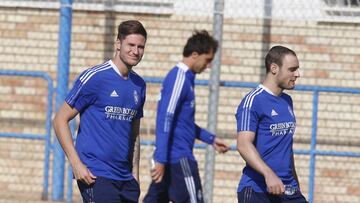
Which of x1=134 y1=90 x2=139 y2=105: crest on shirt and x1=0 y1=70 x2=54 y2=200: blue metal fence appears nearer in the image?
x1=134 y1=90 x2=139 y2=105: crest on shirt

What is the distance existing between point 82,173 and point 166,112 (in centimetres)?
229

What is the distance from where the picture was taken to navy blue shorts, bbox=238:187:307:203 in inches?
278

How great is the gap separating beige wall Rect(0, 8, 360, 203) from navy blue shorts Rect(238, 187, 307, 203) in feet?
16.0

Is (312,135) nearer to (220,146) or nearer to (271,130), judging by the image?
(220,146)

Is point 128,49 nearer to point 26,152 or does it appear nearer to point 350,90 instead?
point 350,90

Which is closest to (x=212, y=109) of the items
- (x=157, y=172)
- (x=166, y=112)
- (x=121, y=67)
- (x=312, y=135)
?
(x=312, y=135)

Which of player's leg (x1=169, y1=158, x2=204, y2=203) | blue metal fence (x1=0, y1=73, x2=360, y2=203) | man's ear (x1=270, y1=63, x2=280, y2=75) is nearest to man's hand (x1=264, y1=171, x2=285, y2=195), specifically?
man's ear (x1=270, y1=63, x2=280, y2=75)

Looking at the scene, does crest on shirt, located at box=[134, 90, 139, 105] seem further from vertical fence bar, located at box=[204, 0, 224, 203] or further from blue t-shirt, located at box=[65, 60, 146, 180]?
vertical fence bar, located at box=[204, 0, 224, 203]

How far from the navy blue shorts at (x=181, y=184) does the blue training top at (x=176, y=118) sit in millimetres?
69

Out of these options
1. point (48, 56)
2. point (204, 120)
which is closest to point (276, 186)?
point (204, 120)

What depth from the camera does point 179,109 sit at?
8773 mm

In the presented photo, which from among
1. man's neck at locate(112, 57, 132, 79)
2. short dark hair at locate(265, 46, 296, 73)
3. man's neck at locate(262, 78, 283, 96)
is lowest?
man's neck at locate(262, 78, 283, 96)

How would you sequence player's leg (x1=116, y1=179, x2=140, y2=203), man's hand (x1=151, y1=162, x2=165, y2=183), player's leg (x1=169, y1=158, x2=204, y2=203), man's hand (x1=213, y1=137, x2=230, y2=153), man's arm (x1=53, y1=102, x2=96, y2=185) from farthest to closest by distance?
man's hand (x1=213, y1=137, x2=230, y2=153), player's leg (x1=169, y1=158, x2=204, y2=203), man's hand (x1=151, y1=162, x2=165, y2=183), player's leg (x1=116, y1=179, x2=140, y2=203), man's arm (x1=53, y1=102, x2=96, y2=185)

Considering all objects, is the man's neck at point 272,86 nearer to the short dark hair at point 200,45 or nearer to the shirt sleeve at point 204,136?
the short dark hair at point 200,45
